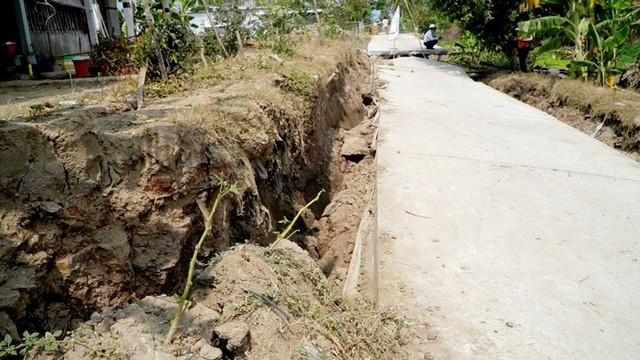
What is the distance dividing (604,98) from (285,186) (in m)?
7.36

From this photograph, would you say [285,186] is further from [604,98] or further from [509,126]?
[604,98]

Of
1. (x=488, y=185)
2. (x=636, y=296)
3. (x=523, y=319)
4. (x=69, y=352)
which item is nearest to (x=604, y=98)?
(x=488, y=185)

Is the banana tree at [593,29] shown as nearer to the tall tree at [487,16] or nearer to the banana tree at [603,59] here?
the banana tree at [603,59]

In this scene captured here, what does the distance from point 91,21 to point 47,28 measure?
8.91ft

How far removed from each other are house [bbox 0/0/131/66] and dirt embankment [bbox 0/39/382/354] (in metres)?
3.92

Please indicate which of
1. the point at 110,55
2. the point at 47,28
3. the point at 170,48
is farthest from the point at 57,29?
the point at 170,48

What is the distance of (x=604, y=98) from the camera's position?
8.76 metres

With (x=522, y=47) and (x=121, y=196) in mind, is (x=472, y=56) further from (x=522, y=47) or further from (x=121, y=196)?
(x=121, y=196)

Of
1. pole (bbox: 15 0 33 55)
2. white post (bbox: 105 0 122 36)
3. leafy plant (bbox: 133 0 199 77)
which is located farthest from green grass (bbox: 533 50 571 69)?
pole (bbox: 15 0 33 55)

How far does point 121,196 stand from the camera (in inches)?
109

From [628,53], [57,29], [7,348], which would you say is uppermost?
[57,29]

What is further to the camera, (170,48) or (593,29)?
(593,29)

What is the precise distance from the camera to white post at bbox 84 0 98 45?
38.4ft

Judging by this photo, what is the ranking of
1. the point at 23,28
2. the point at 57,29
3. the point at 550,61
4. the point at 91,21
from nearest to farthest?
the point at 23,28 → the point at 57,29 → the point at 91,21 → the point at 550,61
